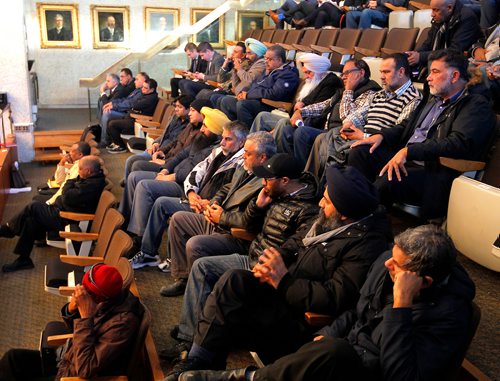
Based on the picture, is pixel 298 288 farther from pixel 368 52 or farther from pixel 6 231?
pixel 368 52

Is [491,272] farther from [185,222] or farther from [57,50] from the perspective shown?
[57,50]

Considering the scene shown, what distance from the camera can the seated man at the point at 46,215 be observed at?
3852 mm

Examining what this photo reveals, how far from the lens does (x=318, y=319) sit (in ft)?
6.44

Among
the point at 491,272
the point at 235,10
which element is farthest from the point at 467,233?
the point at 235,10

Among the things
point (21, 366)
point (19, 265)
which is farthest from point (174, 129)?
point (21, 366)

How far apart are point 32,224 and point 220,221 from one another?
5.77 feet

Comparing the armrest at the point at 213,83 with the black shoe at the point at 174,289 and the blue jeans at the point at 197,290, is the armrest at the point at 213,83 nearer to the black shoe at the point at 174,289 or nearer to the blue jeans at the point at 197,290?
the black shoe at the point at 174,289

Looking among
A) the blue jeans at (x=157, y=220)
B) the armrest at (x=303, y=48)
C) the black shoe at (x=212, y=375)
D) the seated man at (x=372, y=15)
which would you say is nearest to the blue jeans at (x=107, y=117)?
the armrest at (x=303, y=48)

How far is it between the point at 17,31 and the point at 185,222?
15.2ft

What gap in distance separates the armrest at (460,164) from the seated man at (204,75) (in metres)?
4.73

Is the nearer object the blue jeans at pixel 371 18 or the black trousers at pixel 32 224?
the black trousers at pixel 32 224

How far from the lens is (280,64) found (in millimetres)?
5000

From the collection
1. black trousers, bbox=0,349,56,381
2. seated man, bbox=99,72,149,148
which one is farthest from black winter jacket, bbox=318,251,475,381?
seated man, bbox=99,72,149,148

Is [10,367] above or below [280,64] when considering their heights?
below
